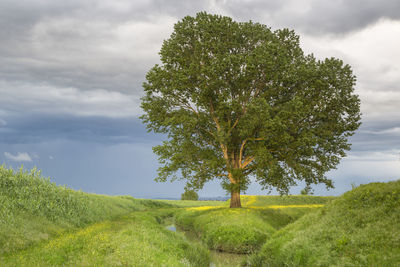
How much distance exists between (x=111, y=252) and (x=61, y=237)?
444cm

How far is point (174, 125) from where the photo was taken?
31.8 meters

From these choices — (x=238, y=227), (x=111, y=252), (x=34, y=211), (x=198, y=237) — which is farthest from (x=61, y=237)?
(x=198, y=237)

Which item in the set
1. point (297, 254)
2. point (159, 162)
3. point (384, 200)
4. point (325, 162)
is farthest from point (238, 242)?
point (325, 162)

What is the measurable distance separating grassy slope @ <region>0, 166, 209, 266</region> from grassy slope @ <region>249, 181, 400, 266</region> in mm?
4496

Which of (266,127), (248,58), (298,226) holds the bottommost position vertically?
(298,226)

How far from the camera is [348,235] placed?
13.7 metres

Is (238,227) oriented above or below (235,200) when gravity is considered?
below

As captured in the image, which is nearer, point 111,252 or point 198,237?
point 111,252

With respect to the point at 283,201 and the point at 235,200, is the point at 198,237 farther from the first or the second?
the point at 283,201

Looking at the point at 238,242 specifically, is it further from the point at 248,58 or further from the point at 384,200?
the point at 248,58

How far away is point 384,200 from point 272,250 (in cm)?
632

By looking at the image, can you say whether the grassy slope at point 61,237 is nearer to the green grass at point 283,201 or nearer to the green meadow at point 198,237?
the green meadow at point 198,237

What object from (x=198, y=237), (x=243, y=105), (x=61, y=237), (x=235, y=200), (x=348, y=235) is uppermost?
(x=243, y=105)

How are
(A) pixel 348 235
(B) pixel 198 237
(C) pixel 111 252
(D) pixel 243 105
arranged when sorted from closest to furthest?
1. (C) pixel 111 252
2. (A) pixel 348 235
3. (B) pixel 198 237
4. (D) pixel 243 105
